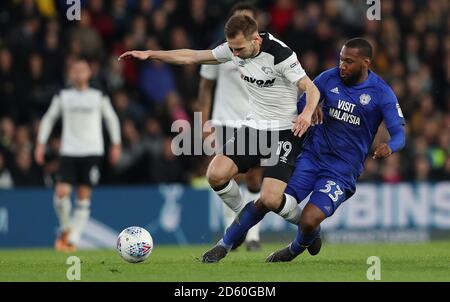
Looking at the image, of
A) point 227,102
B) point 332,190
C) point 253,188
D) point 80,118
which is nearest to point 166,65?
point 80,118

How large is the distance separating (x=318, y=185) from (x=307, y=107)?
33.1 inches

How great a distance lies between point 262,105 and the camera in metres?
9.72

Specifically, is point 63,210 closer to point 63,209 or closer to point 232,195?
point 63,209

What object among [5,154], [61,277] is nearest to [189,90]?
[5,154]

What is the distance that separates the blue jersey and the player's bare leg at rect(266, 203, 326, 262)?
0.51m

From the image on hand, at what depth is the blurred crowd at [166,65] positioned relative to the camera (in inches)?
656

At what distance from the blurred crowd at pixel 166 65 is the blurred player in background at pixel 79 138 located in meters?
1.49

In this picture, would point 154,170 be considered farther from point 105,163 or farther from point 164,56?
point 164,56

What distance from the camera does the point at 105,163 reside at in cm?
1666

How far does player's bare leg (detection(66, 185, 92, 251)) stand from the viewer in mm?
14055

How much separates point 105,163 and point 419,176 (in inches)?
193

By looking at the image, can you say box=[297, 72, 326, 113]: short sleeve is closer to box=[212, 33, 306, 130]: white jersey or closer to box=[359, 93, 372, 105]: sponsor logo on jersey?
box=[212, 33, 306, 130]: white jersey

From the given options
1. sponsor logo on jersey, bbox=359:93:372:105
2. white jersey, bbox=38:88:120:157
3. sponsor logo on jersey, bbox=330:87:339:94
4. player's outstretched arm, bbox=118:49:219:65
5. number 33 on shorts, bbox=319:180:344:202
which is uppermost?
player's outstretched arm, bbox=118:49:219:65

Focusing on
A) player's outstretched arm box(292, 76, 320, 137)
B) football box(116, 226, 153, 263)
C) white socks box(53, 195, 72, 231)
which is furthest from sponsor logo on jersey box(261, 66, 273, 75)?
white socks box(53, 195, 72, 231)
